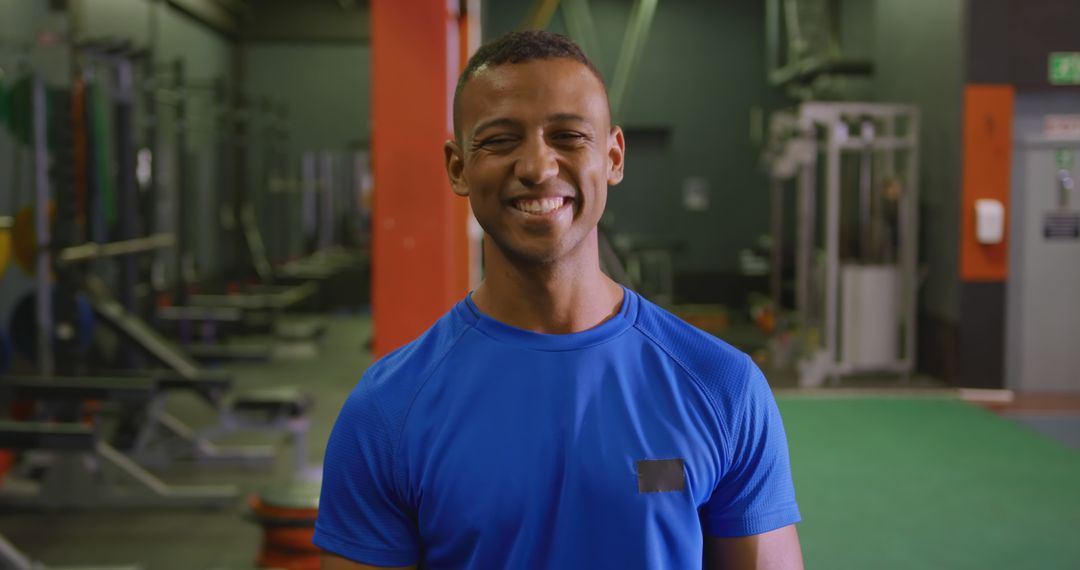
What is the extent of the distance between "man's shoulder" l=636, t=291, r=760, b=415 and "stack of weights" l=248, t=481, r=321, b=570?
8.28 ft

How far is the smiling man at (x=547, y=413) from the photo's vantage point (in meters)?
1.04

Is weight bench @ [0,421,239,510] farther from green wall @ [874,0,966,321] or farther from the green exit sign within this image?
the green exit sign

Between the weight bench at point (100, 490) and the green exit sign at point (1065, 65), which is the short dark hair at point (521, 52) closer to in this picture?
the weight bench at point (100, 490)

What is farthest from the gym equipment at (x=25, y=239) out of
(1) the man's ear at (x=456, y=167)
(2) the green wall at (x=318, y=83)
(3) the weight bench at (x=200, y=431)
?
(2) the green wall at (x=318, y=83)

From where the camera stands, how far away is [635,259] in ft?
32.8

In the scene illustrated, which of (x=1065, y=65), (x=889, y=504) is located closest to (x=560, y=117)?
(x=889, y=504)

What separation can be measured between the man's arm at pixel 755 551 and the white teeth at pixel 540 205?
15.6 inches

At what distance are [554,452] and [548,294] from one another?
7.0 inches

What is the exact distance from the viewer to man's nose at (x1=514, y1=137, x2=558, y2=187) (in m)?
1.07

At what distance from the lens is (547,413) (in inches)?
42.0

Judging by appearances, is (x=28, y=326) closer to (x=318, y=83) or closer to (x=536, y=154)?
(x=536, y=154)

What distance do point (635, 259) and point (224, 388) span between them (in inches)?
218

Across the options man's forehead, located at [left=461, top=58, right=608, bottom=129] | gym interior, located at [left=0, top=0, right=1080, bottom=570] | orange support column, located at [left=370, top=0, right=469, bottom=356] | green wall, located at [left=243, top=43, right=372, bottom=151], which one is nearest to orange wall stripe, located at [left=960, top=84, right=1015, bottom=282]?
gym interior, located at [left=0, top=0, right=1080, bottom=570]

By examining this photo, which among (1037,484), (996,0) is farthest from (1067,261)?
(1037,484)
